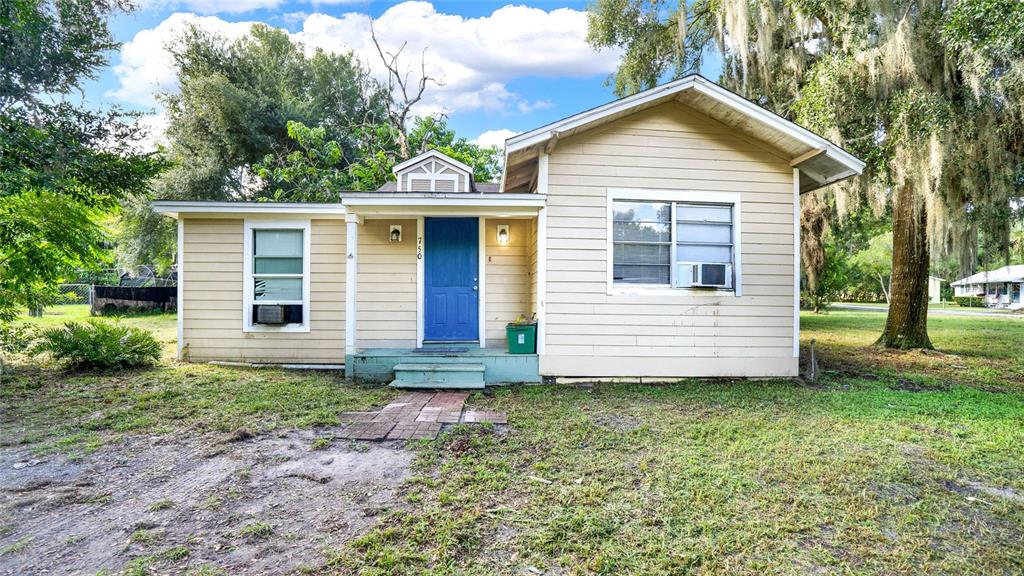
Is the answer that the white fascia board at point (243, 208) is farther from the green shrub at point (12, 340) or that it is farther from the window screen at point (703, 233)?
the window screen at point (703, 233)

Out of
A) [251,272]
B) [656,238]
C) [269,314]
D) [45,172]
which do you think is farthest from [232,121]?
[656,238]

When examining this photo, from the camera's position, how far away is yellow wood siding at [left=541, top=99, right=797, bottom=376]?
18.8ft

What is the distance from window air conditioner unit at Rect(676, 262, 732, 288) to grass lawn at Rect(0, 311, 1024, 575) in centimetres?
128

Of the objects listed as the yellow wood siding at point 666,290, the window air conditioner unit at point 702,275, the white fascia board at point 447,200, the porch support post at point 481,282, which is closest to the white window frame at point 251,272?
the white fascia board at point 447,200

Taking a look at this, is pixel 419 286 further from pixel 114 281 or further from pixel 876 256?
pixel 876 256

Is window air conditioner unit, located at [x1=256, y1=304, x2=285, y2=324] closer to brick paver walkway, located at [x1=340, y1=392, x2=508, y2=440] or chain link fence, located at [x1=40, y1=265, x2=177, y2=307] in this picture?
brick paver walkway, located at [x1=340, y1=392, x2=508, y2=440]

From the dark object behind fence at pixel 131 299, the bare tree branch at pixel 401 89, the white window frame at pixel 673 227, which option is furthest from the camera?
the bare tree branch at pixel 401 89

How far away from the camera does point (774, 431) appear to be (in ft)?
12.4

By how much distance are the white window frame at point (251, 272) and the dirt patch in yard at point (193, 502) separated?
3330 mm

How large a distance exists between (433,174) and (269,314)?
3.29m

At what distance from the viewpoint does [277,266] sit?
22.3ft

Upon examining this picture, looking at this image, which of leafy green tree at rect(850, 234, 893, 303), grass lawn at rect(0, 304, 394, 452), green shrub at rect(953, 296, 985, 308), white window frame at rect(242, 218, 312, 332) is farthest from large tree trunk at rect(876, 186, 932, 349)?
green shrub at rect(953, 296, 985, 308)

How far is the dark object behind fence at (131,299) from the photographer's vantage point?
13.8 metres

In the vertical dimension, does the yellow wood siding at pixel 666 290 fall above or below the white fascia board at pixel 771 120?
below
